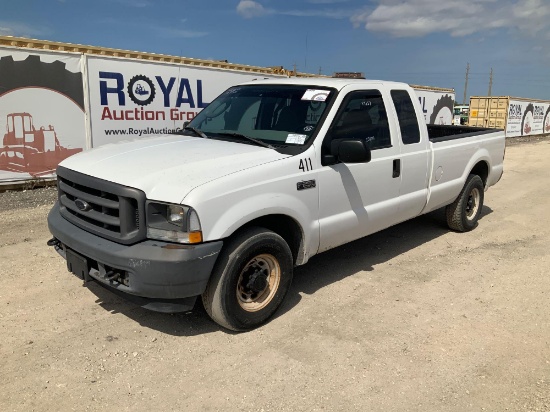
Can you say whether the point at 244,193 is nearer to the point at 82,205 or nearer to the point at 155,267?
the point at 155,267

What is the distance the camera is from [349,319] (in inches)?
158

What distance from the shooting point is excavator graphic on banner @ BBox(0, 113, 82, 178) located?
27.5ft

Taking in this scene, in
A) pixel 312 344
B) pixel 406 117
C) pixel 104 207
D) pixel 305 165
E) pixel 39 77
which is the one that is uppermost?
pixel 39 77

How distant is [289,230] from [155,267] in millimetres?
1327

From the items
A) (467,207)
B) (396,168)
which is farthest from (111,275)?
(467,207)

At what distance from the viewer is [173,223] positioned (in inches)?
126

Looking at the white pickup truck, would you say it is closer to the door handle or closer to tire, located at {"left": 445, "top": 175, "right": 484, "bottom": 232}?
the door handle

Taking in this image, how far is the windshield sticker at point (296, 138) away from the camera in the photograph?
4.04m

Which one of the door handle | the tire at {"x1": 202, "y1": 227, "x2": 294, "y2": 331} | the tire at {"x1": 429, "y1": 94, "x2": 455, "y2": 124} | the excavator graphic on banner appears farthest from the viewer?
the tire at {"x1": 429, "y1": 94, "x2": 455, "y2": 124}

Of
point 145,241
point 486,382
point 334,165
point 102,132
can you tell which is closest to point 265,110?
point 334,165

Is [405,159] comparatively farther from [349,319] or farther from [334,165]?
[349,319]

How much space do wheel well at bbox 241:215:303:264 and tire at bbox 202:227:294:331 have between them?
19cm

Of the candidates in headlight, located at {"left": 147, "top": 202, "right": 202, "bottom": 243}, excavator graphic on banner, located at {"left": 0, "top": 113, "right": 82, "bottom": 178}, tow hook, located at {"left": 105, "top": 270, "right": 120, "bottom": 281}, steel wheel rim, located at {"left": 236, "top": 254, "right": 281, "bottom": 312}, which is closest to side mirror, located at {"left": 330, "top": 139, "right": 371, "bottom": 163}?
steel wheel rim, located at {"left": 236, "top": 254, "right": 281, "bottom": 312}

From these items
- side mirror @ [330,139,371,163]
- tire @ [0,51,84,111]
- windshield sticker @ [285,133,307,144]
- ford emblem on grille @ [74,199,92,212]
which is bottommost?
ford emblem on grille @ [74,199,92,212]
